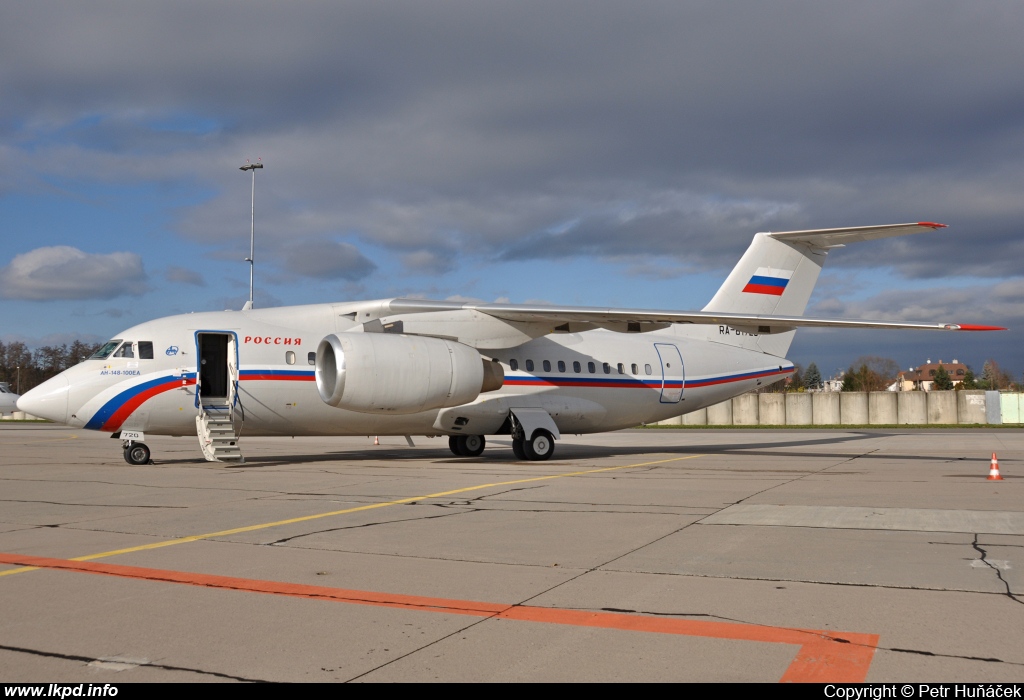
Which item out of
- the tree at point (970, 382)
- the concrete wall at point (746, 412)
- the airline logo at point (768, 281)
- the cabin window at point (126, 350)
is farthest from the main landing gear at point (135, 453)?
the tree at point (970, 382)

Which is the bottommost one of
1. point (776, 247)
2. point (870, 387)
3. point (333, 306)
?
point (870, 387)

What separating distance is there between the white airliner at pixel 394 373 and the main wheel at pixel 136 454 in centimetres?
3

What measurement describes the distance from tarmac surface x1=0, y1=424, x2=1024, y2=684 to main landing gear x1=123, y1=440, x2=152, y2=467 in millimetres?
4219

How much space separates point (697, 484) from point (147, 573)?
8383 mm

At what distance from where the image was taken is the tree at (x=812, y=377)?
443ft

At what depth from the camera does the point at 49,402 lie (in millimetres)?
15844

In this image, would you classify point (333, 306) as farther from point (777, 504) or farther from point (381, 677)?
point (381, 677)

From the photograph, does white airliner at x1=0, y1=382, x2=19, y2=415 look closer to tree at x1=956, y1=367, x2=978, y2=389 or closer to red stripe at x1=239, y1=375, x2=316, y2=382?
red stripe at x1=239, y1=375, x2=316, y2=382

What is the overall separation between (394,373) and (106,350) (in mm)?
5939

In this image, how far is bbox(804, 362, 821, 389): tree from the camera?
135 m
